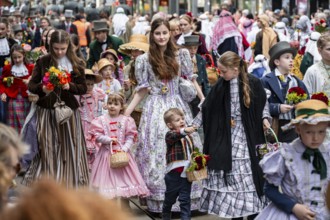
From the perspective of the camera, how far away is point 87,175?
9.11m

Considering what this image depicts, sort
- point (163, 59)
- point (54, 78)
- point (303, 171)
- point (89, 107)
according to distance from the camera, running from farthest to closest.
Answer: point (89, 107), point (163, 59), point (54, 78), point (303, 171)

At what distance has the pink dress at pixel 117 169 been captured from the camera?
8.80 meters

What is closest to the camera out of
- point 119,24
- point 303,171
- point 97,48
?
point 303,171

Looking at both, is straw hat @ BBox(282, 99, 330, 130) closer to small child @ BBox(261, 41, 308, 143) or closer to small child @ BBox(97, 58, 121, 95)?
small child @ BBox(261, 41, 308, 143)

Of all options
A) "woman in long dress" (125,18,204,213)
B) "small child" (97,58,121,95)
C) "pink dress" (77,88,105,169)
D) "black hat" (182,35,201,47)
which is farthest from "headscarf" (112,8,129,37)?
"woman in long dress" (125,18,204,213)

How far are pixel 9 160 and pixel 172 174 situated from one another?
14.6 ft

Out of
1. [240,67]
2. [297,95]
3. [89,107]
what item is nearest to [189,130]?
[240,67]

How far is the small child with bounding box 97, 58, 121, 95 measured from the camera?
11102 mm

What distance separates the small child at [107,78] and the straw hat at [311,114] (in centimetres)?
579

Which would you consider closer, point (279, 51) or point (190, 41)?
point (279, 51)

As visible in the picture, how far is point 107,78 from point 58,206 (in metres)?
9.28

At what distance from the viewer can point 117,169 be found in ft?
A: 29.2

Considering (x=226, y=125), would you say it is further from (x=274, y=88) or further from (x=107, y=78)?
(x=107, y=78)

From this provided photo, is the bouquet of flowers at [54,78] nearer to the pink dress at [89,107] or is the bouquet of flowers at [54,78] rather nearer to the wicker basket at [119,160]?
the wicker basket at [119,160]
